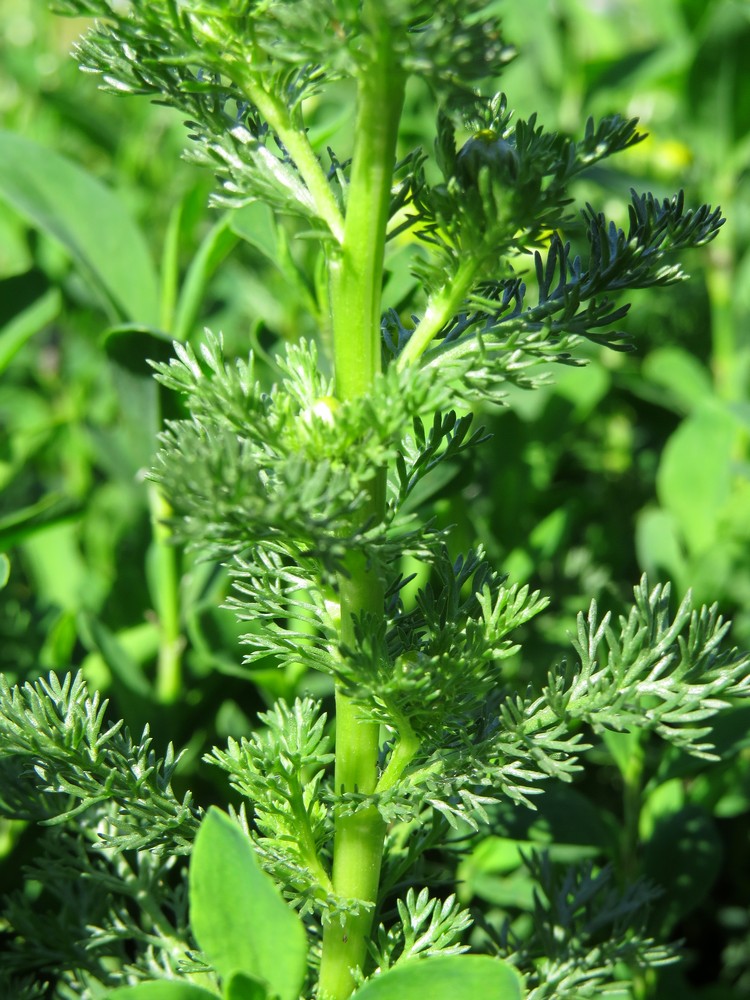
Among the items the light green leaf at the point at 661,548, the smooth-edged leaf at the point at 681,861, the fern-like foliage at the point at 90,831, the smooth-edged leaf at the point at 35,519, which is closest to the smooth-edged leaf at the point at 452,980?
the fern-like foliage at the point at 90,831

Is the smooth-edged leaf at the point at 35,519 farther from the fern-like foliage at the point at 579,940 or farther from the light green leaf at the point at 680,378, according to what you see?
the light green leaf at the point at 680,378

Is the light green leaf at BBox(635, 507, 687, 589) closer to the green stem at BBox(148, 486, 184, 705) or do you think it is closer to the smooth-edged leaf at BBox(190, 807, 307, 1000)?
the green stem at BBox(148, 486, 184, 705)

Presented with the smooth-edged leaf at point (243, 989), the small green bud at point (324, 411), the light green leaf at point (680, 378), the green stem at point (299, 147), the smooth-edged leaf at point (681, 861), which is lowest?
the smooth-edged leaf at point (681, 861)

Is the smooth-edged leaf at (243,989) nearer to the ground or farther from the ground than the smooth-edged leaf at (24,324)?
nearer to the ground

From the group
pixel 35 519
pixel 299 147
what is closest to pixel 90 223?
pixel 35 519

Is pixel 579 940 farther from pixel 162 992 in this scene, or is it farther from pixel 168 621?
pixel 168 621
